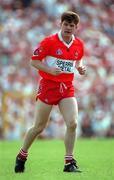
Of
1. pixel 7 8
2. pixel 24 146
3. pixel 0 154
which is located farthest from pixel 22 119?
pixel 24 146

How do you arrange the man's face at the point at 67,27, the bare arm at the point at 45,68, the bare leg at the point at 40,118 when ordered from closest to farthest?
the bare arm at the point at 45,68 < the man's face at the point at 67,27 < the bare leg at the point at 40,118

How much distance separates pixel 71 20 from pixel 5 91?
34.5 feet

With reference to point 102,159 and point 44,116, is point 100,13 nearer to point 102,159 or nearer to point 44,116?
point 102,159

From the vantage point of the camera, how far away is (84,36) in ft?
65.8

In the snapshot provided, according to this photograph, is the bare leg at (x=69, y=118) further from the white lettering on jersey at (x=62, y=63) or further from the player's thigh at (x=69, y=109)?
the white lettering on jersey at (x=62, y=63)

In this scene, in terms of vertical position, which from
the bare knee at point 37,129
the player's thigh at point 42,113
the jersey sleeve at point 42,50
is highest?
the jersey sleeve at point 42,50

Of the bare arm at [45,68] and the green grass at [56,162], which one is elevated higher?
the bare arm at [45,68]

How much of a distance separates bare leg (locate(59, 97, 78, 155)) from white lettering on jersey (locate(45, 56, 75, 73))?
0.35 meters

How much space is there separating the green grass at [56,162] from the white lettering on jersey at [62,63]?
1.21 metres

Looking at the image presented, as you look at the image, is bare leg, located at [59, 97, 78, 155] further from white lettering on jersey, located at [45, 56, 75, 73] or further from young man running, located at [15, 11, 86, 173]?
white lettering on jersey, located at [45, 56, 75, 73]

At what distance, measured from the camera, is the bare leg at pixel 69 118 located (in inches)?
317

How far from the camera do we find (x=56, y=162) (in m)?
10.3

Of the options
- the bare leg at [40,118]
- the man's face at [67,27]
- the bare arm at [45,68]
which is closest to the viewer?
the bare arm at [45,68]

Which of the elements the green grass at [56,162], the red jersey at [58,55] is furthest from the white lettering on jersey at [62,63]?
the green grass at [56,162]
